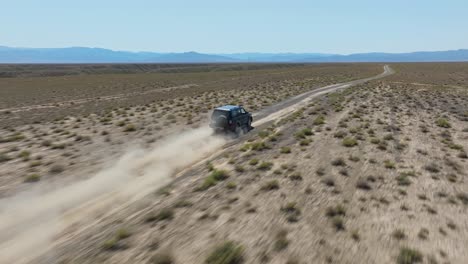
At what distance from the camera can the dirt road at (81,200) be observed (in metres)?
9.29

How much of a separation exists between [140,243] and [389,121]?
23351 millimetres

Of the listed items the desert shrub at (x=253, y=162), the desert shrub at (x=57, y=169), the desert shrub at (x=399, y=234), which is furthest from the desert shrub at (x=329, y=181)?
the desert shrub at (x=57, y=169)

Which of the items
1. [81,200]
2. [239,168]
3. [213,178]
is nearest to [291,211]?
[213,178]

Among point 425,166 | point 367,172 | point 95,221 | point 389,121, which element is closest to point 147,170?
point 95,221

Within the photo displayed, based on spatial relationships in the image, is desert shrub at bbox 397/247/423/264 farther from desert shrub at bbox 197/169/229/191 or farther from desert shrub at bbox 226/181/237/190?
desert shrub at bbox 197/169/229/191

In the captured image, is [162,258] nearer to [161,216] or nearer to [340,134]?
[161,216]

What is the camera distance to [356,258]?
27.1 ft

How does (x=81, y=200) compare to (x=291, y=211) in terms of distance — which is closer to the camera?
(x=291, y=211)

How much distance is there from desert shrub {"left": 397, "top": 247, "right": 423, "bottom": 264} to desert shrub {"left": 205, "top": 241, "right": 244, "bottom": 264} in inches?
151

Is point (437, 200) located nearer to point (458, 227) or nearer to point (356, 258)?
point (458, 227)

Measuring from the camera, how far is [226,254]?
329 inches

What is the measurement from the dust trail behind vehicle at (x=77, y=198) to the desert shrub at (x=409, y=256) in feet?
28.4

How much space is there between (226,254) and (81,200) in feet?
21.2

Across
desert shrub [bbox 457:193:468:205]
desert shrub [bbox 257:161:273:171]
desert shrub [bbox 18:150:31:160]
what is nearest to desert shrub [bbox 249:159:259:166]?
desert shrub [bbox 257:161:273:171]
